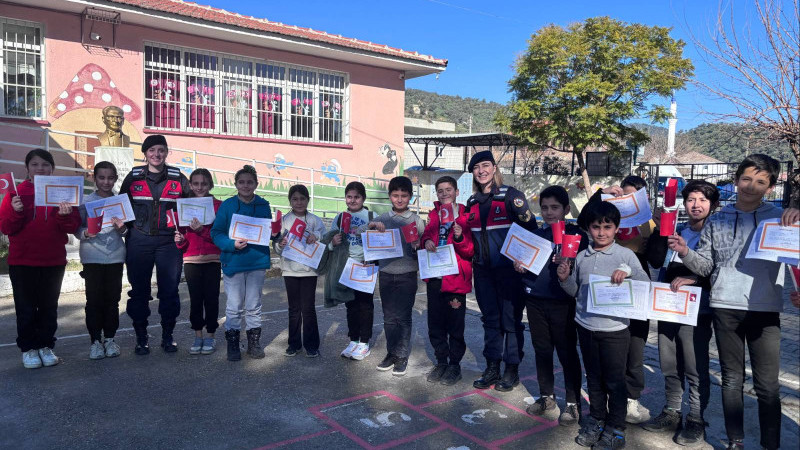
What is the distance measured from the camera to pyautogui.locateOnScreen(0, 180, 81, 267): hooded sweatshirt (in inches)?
186

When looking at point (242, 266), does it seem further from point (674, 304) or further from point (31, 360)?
point (674, 304)

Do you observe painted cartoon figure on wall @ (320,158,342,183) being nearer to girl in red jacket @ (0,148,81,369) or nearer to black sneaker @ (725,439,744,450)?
girl in red jacket @ (0,148,81,369)

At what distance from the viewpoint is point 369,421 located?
159 inches

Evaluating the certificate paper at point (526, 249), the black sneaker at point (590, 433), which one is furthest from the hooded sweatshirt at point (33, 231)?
the black sneaker at point (590, 433)

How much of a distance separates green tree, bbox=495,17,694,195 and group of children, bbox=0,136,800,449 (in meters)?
15.7

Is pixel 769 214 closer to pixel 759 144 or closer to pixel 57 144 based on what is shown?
pixel 759 144

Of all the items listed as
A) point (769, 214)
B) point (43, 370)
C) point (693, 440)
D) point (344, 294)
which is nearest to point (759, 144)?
point (769, 214)

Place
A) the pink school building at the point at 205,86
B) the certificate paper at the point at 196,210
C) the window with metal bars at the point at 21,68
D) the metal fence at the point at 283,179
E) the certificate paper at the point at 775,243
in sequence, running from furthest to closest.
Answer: the metal fence at the point at 283,179
the pink school building at the point at 205,86
the window with metal bars at the point at 21,68
the certificate paper at the point at 196,210
the certificate paper at the point at 775,243

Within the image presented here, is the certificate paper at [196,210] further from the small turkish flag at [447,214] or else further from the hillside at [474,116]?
the hillside at [474,116]

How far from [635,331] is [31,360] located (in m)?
4.96

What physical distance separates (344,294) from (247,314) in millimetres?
949

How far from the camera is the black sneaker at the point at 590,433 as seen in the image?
3.67 meters

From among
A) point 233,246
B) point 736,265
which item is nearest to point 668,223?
A: point 736,265

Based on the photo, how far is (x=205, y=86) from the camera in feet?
41.8
